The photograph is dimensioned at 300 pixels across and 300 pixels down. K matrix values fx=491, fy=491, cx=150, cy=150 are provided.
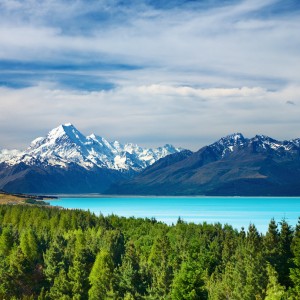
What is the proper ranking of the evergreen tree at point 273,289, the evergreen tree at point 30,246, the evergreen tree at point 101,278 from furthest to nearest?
the evergreen tree at point 30,246 → the evergreen tree at point 101,278 → the evergreen tree at point 273,289

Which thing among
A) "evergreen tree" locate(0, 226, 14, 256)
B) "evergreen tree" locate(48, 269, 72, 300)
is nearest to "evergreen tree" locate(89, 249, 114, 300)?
"evergreen tree" locate(48, 269, 72, 300)

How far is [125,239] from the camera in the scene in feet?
550

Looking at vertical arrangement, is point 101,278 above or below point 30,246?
below

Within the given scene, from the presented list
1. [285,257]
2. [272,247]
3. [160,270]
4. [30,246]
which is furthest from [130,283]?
[30,246]

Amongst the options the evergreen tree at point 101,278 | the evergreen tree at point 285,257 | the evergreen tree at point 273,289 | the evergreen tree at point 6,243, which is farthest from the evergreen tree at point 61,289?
the evergreen tree at point 285,257

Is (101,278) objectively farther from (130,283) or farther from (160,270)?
(160,270)

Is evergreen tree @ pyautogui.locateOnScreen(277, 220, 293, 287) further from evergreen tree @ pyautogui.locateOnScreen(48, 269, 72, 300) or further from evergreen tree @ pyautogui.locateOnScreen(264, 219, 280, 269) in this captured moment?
evergreen tree @ pyautogui.locateOnScreen(48, 269, 72, 300)


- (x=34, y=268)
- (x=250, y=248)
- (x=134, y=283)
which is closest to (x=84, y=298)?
(x=134, y=283)

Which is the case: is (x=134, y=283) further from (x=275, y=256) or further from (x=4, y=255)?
(x=4, y=255)

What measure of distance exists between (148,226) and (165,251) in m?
64.0

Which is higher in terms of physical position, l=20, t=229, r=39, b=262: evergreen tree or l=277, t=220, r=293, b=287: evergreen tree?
l=277, t=220, r=293, b=287: evergreen tree

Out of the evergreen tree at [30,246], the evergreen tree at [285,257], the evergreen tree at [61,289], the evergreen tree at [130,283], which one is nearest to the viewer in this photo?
the evergreen tree at [285,257]

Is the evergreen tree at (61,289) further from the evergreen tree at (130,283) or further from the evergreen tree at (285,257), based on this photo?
the evergreen tree at (285,257)

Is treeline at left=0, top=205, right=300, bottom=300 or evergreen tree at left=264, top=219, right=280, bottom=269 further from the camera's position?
evergreen tree at left=264, top=219, right=280, bottom=269
